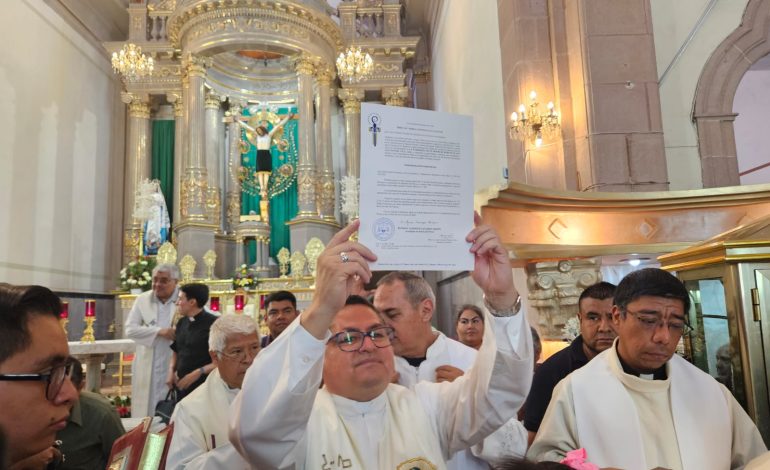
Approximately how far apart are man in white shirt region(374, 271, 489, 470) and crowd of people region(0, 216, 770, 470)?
0.26 meters

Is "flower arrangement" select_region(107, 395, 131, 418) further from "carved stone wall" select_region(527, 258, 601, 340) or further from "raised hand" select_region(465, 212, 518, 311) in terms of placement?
"raised hand" select_region(465, 212, 518, 311)

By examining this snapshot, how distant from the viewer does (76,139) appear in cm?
1142

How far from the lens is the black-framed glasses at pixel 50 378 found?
4.68 ft

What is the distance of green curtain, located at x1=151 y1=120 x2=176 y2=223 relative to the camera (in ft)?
43.1

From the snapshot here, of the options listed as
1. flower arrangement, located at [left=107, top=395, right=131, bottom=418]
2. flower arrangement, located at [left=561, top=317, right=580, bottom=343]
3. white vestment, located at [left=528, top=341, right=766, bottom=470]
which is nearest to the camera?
white vestment, located at [left=528, top=341, right=766, bottom=470]

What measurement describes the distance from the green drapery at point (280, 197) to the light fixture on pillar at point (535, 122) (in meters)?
8.08

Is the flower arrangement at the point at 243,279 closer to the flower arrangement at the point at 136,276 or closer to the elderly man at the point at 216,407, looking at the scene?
the flower arrangement at the point at 136,276

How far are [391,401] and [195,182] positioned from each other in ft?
35.0

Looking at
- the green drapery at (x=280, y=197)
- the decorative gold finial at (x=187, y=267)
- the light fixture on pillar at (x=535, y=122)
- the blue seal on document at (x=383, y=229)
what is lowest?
the blue seal on document at (x=383, y=229)

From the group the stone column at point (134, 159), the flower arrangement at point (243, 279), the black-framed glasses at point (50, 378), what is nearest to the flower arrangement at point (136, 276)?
the stone column at point (134, 159)

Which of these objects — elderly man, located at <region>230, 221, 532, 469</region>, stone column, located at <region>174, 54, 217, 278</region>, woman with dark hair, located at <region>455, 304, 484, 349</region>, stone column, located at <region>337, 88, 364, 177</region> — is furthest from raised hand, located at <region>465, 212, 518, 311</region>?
stone column, located at <region>337, 88, 364, 177</region>

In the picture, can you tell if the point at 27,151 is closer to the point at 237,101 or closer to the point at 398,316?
the point at 237,101

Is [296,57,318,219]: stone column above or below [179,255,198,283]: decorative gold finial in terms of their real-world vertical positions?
above

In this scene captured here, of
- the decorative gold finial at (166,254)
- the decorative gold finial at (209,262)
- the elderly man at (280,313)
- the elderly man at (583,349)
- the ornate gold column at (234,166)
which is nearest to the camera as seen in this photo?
the elderly man at (583,349)
